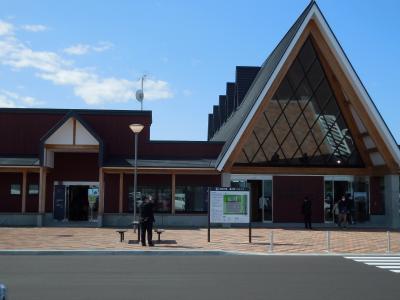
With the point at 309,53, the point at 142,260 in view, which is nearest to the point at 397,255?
the point at 142,260

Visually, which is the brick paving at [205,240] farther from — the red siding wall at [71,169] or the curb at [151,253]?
the red siding wall at [71,169]

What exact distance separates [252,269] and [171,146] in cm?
1618

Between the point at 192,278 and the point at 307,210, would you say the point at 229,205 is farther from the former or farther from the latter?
the point at 192,278

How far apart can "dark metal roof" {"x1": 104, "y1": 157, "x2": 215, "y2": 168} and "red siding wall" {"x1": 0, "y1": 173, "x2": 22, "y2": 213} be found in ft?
17.8

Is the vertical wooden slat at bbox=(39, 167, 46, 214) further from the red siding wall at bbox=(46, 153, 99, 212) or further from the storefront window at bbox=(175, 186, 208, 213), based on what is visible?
the storefront window at bbox=(175, 186, 208, 213)

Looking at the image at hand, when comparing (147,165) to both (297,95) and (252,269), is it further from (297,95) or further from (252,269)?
(252,269)

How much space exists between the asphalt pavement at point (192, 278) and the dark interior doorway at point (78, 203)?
46.8 feet

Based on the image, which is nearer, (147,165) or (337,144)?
(147,165)

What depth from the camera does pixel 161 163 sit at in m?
27.5

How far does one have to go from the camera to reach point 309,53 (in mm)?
29266

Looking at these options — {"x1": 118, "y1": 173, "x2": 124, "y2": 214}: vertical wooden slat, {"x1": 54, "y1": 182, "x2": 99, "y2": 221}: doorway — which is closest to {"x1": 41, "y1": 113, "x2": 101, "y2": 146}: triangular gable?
{"x1": 118, "y1": 173, "x2": 124, "y2": 214}: vertical wooden slat

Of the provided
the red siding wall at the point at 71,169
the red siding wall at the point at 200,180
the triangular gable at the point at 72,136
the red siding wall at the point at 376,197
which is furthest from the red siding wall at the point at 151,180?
the red siding wall at the point at 376,197

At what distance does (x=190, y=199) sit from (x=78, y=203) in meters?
6.55

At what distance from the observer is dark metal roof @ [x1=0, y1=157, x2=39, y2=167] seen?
26703mm
